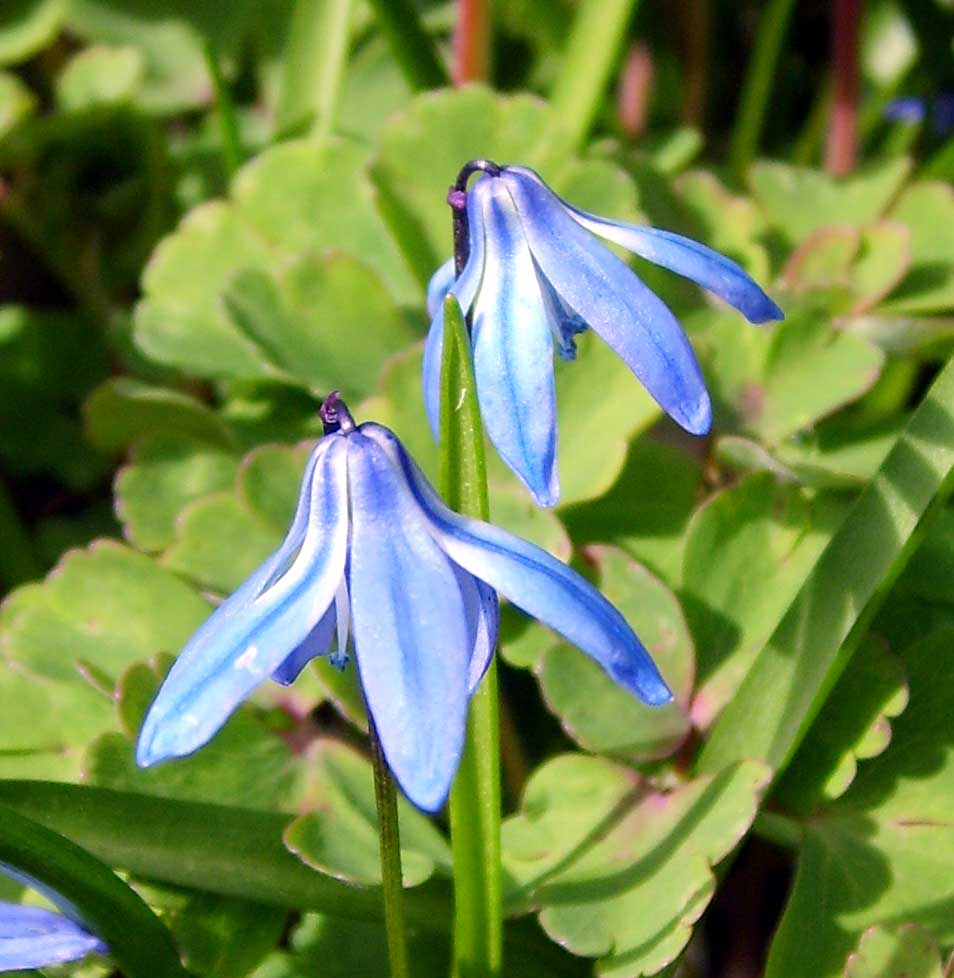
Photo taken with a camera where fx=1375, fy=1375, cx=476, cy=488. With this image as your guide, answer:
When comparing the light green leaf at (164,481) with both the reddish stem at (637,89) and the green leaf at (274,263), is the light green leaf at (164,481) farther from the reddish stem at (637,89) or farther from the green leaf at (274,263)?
the reddish stem at (637,89)

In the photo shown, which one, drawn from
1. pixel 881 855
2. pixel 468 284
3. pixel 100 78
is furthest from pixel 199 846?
pixel 100 78

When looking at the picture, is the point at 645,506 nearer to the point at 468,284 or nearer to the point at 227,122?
the point at 468,284

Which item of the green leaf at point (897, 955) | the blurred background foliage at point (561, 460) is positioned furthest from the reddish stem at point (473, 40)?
the green leaf at point (897, 955)

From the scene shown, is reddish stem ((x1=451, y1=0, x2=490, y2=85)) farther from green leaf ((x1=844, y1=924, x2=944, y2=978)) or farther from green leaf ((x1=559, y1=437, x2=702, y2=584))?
green leaf ((x1=844, y1=924, x2=944, y2=978))

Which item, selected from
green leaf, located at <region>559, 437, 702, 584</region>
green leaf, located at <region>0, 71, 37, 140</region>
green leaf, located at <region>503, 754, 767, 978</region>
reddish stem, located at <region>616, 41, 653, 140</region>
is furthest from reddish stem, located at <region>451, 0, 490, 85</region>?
green leaf, located at <region>503, 754, 767, 978</region>

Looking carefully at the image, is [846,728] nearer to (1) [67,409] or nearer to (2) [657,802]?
(2) [657,802]

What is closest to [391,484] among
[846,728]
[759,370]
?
[846,728]
